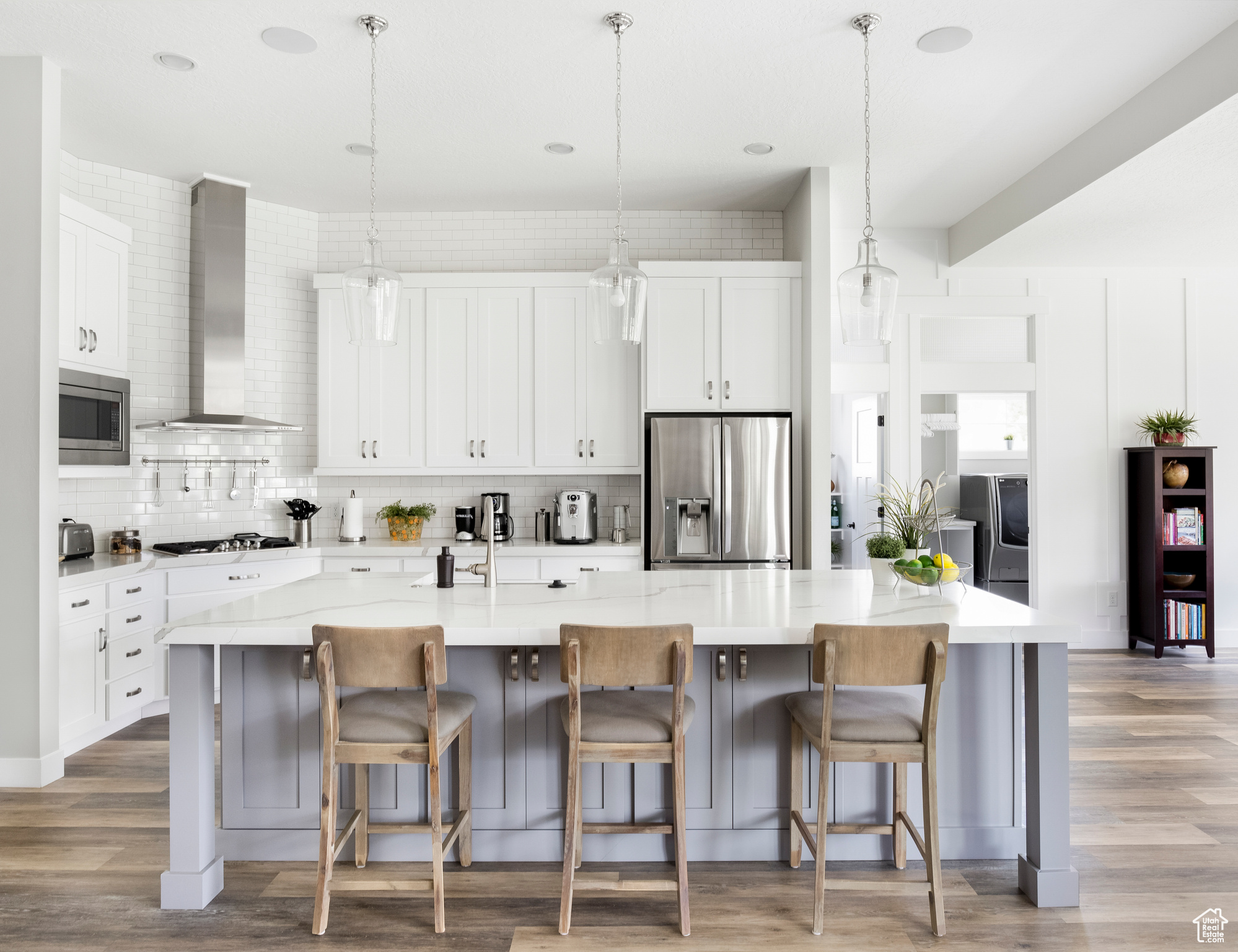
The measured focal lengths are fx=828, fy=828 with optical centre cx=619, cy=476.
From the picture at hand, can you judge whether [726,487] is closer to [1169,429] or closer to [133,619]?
[133,619]

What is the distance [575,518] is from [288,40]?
2.90 metres

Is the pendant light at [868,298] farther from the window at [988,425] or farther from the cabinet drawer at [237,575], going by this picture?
the window at [988,425]

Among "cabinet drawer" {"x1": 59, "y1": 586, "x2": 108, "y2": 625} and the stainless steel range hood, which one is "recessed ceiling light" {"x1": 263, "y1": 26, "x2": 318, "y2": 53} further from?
"cabinet drawer" {"x1": 59, "y1": 586, "x2": 108, "y2": 625}

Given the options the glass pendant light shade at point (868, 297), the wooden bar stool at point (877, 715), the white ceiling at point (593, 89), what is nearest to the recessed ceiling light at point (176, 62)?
the white ceiling at point (593, 89)

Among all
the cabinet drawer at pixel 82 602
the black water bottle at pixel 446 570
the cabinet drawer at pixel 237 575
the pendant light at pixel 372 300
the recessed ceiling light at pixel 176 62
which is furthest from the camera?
the cabinet drawer at pixel 237 575

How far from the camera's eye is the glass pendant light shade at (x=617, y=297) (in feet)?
8.97

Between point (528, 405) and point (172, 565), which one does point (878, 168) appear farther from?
point (172, 565)

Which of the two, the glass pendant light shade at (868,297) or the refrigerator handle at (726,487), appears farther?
the refrigerator handle at (726,487)

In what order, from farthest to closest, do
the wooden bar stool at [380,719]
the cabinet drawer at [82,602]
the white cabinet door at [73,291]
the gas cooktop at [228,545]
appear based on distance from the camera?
the gas cooktop at [228,545]
the white cabinet door at [73,291]
the cabinet drawer at [82,602]
the wooden bar stool at [380,719]

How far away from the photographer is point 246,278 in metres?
5.13

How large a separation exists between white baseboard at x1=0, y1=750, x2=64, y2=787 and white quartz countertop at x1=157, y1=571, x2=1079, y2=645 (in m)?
1.36

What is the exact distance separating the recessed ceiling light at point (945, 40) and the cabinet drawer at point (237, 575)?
3743 millimetres

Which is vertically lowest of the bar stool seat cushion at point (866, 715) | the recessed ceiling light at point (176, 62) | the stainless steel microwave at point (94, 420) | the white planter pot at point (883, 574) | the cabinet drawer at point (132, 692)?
the cabinet drawer at point (132, 692)

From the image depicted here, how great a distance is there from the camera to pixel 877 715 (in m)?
2.39
